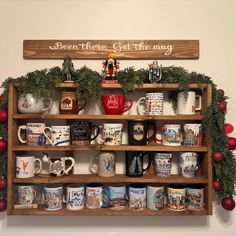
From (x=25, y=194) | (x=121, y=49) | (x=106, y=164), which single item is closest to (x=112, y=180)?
(x=106, y=164)

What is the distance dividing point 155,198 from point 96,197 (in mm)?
259

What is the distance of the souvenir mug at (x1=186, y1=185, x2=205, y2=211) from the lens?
3.44 feet

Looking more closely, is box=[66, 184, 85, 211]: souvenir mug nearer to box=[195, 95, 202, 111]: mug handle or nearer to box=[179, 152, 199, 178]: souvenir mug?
box=[179, 152, 199, 178]: souvenir mug

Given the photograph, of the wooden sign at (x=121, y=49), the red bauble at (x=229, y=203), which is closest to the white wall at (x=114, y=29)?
the wooden sign at (x=121, y=49)

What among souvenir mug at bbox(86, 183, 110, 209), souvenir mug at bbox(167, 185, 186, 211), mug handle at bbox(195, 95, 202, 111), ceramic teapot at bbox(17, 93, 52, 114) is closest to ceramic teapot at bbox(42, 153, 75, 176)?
souvenir mug at bbox(86, 183, 110, 209)

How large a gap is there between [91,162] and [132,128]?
0.26 metres

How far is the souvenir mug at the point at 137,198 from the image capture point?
3.44 ft

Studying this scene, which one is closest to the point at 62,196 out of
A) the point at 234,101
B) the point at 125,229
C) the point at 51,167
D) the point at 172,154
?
the point at 51,167

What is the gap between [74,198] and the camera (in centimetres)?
105

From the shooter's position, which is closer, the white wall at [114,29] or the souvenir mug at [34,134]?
the souvenir mug at [34,134]

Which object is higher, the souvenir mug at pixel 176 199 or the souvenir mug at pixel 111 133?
the souvenir mug at pixel 111 133

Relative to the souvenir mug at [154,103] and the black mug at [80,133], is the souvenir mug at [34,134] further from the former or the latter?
the souvenir mug at [154,103]

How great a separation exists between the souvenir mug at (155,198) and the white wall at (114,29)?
0.58 ft

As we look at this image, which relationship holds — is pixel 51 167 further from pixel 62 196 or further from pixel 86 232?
pixel 86 232
